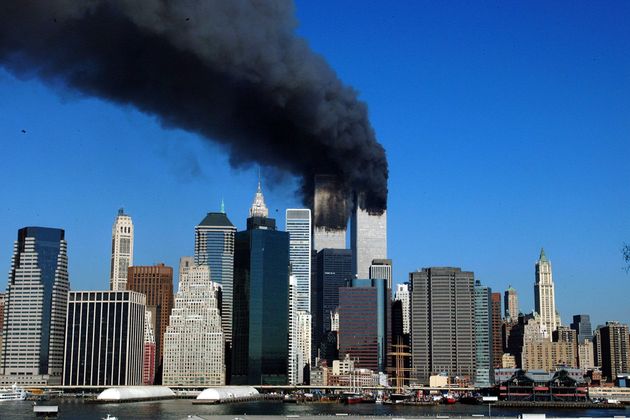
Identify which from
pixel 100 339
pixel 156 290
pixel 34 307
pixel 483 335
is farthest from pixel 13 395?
pixel 483 335

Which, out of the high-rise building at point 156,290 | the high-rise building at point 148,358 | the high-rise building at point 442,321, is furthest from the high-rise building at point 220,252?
the high-rise building at point 442,321

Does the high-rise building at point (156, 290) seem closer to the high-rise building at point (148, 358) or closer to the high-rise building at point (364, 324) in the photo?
the high-rise building at point (148, 358)

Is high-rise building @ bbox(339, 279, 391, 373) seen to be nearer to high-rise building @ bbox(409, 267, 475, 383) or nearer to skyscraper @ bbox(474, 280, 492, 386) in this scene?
high-rise building @ bbox(409, 267, 475, 383)

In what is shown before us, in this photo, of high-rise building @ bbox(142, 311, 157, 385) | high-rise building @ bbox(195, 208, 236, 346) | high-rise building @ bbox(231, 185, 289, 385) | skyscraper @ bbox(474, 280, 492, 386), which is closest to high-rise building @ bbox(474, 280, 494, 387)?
skyscraper @ bbox(474, 280, 492, 386)

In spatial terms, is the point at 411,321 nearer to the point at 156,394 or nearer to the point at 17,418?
the point at 156,394

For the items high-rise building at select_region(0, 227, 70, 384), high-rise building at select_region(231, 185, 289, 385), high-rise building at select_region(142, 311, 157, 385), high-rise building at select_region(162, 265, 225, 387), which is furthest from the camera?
high-rise building at select_region(142, 311, 157, 385)

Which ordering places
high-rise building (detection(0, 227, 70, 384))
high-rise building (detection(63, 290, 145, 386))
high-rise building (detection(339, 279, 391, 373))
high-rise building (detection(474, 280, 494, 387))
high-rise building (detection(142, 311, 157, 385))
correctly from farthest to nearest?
high-rise building (detection(339, 279, 391, 373)) < high-rise building (detection(474, 280, 494, 387)) < high-rise building (detection(142, 311, 157, 385)) < high-rise building (detection(0, 227, 70, 384)) < high-rise building (detection(63, 290, 145, 386))
